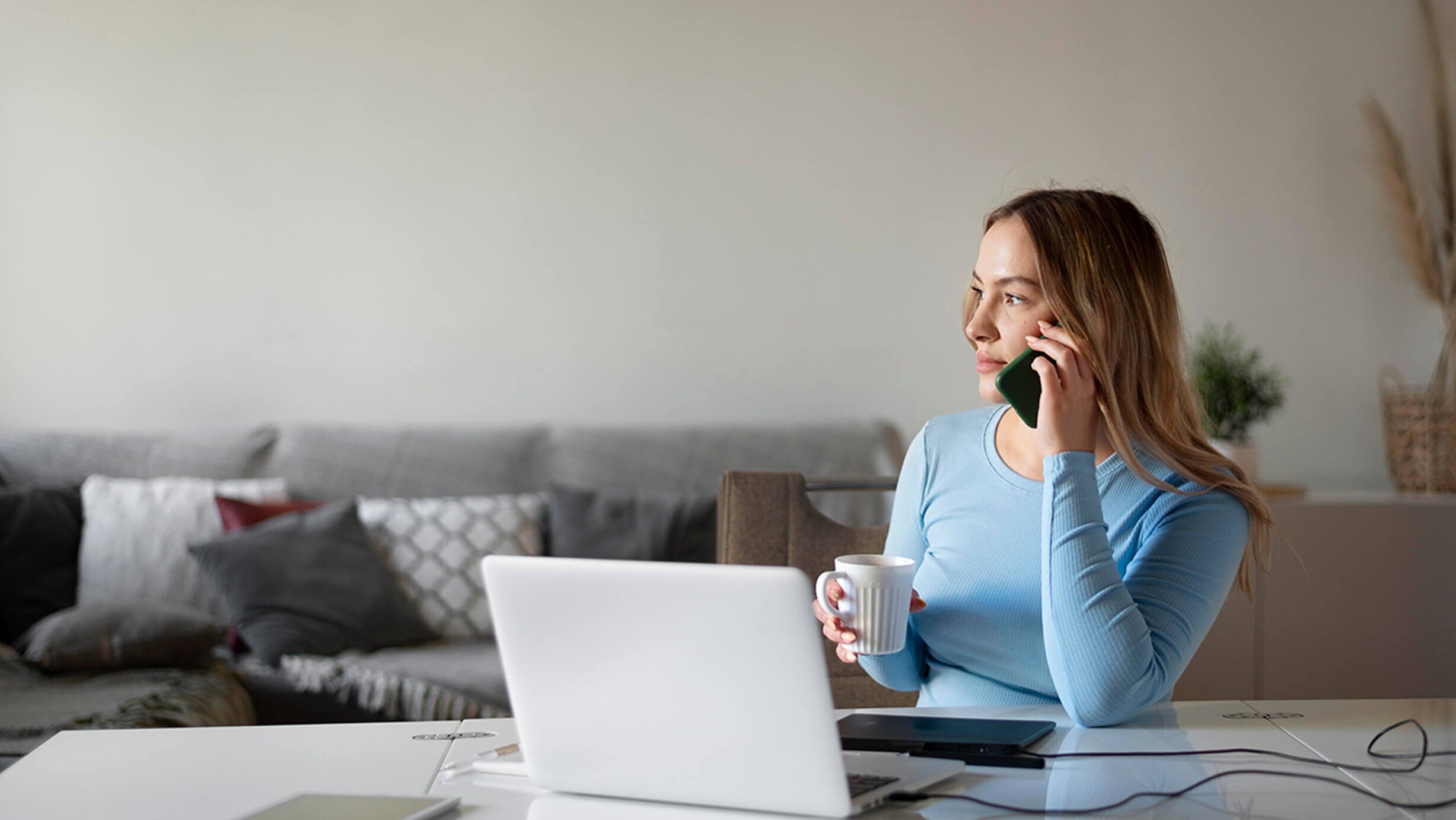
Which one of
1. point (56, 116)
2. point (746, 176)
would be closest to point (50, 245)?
point (56, 116)

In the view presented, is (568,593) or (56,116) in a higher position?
(56,116)

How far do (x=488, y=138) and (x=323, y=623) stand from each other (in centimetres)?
135

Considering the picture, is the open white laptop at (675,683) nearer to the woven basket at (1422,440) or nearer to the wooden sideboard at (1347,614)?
the wooden sideboard at (1347,614)

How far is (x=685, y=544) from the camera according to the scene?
2.69 meters

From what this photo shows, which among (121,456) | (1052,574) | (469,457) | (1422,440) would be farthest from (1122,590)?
(121,456)

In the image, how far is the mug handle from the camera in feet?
3.41

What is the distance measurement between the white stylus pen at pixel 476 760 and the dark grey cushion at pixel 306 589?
1563mm

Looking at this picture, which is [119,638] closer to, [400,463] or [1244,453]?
[400,463]

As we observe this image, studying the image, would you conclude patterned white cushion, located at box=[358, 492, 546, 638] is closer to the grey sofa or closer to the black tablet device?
the grey sofa

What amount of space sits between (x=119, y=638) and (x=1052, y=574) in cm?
187

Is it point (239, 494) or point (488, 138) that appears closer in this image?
point (239, 494)

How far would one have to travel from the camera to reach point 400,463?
2.87 m

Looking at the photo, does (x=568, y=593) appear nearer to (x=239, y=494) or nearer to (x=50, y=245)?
(x=239, y=494)

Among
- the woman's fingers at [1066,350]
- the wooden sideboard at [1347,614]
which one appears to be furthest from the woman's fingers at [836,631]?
the wooden sideboard at [1347,614]
